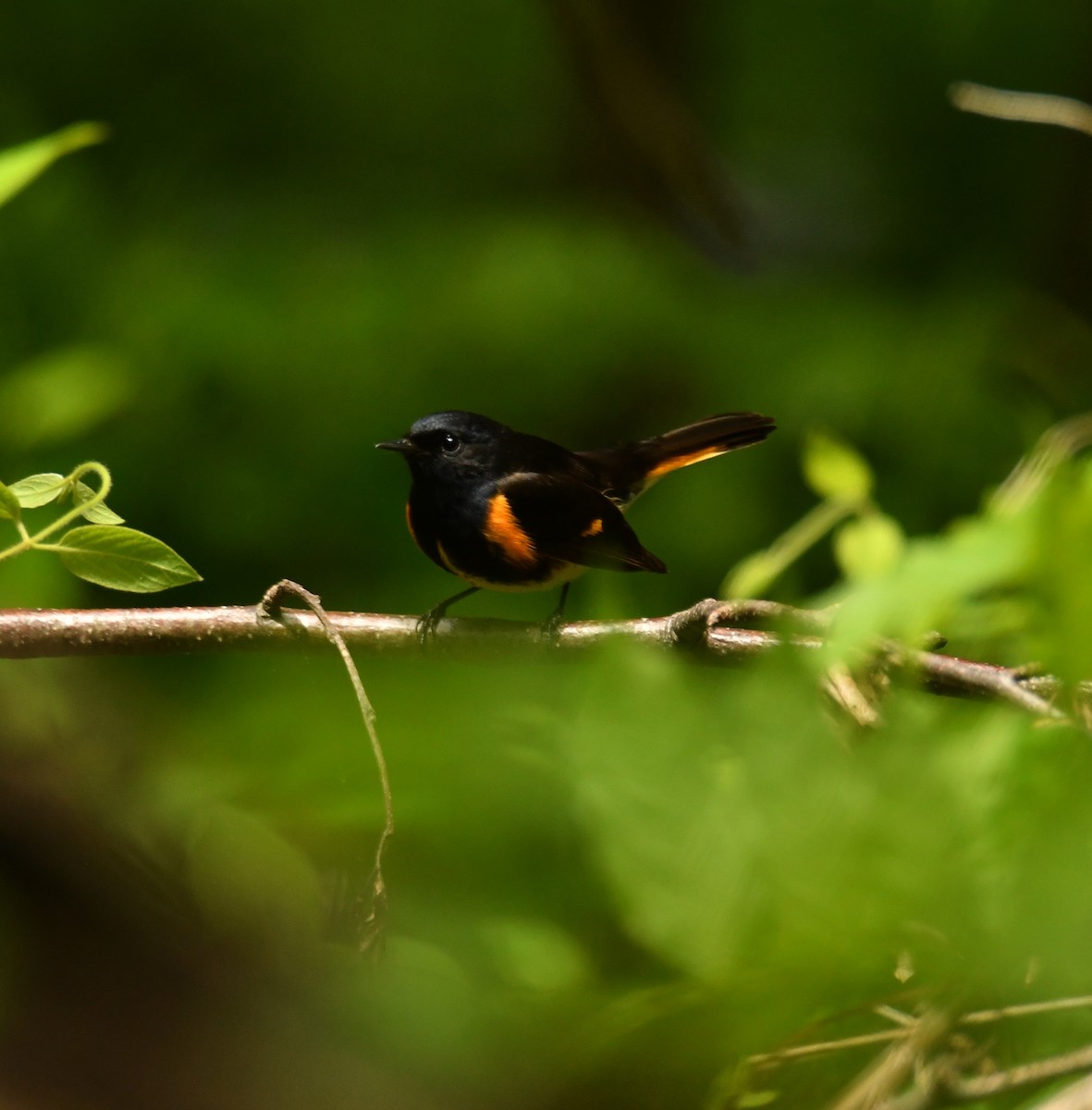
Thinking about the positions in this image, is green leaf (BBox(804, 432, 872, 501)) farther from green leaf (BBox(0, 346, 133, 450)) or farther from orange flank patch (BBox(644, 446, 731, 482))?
green leaf (BBox(0, 346, 133, 450))

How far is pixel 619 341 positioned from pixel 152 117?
1716mm

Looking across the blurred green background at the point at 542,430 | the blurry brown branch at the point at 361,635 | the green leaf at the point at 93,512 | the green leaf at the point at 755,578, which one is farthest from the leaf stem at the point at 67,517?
the green leaf at the point at 755,578

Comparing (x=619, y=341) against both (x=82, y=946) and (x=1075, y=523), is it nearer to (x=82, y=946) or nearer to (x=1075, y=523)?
(x=82, y=946)

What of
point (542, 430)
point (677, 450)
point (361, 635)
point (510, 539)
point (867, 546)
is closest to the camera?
point (361, 635)

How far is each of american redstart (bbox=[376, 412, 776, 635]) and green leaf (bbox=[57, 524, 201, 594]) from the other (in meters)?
0.78

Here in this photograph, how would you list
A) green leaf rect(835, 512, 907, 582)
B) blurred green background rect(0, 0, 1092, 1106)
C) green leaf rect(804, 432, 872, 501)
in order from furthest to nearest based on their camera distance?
green leaf rect(804, 432, 872, 501) < green leaf rect(835, 512, 907, 582) < blurred green background rect(0, 0, 1092, 1106)

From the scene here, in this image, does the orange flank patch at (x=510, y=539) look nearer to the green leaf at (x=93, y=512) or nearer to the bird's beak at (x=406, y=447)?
the bird's beak at (x=406, y=447)

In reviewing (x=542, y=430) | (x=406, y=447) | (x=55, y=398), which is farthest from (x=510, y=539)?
(x=542, y=430)

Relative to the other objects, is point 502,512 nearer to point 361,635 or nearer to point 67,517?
point 361,635

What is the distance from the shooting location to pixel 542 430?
10.7 feet

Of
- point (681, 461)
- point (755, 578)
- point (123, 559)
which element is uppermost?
point (123, 559)

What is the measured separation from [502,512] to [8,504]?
2.99 feet

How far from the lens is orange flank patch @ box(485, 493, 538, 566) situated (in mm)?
1653

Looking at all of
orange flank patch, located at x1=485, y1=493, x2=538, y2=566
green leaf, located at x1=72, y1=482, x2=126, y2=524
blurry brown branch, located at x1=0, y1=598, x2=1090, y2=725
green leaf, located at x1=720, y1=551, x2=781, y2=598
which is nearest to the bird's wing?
orange flank patch, located at x1=485, y1=493, x2=538, y2=566
